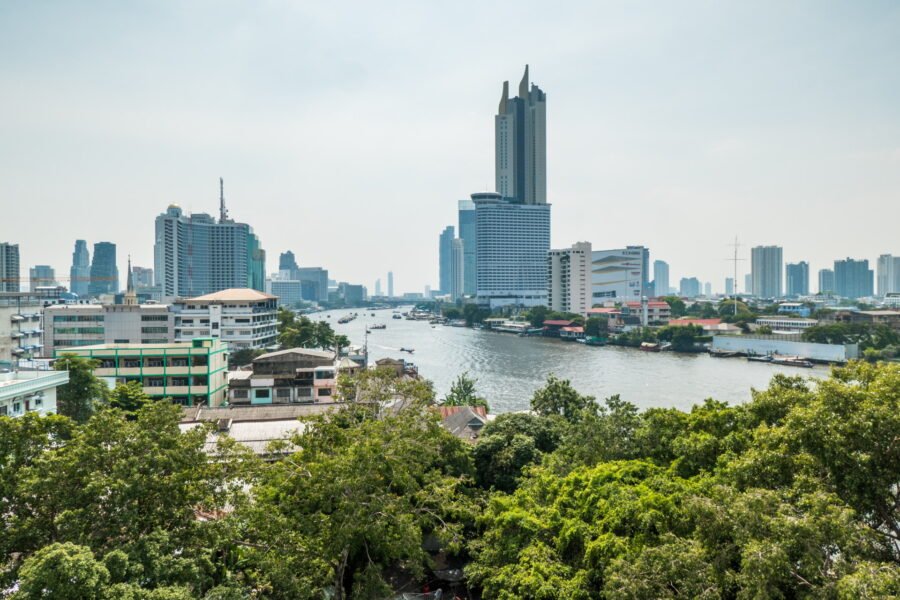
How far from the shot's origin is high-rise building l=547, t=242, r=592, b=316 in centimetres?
5766

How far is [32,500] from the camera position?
5.04 m

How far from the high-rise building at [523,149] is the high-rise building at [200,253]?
A: 37889mm

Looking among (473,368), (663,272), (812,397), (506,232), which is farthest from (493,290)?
(663,272)

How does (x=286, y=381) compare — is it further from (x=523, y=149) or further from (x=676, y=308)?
(x=523, y=149)

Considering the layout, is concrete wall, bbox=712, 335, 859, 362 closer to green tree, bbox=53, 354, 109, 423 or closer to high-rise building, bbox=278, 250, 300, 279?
green tree, bbox=53, 354, 109, 423

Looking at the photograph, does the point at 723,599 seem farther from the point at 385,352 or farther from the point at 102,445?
the point at 385,352

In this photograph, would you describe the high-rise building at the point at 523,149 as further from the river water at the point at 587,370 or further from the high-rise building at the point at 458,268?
the river water at the point at 587,370

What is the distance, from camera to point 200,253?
61625mm

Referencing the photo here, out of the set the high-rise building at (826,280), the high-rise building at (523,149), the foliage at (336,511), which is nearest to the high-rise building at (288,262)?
the high-rise building at (523,149)

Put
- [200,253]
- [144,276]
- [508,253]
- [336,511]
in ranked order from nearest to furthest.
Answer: [336,511] < [200,253] < [508,253] < [144,276]

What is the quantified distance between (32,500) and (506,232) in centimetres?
7178

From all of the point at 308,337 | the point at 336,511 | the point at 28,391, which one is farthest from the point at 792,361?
the point at 28,391

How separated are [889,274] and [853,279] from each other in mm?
5965

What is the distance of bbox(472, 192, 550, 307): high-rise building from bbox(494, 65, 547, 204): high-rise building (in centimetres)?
774
